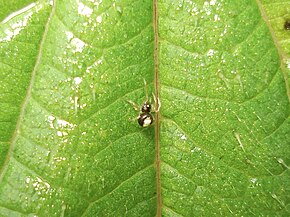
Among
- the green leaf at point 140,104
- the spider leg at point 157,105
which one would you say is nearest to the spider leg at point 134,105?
the green leaf at point 140,104

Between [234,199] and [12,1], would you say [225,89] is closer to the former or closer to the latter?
[234,199]

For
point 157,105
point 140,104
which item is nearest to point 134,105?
point 140,104

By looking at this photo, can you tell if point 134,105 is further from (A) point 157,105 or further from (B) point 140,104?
(A) point 157,105

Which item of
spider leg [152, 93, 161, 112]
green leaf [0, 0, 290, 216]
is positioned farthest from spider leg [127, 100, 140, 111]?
spider leg [152, 93, 161, 112]

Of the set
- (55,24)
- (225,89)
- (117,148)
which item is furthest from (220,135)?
(55,24)

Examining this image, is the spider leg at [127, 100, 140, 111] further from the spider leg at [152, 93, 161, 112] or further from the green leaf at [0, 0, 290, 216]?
the spider leg at [152, 93, 161, 112]

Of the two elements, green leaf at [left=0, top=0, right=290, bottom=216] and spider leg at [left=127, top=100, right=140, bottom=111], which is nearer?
green leaf at [left=0, top=0, right=290, bottom=216]

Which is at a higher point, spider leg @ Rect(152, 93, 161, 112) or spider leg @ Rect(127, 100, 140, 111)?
spider leg @ Rect(127, 100, 140, 111)

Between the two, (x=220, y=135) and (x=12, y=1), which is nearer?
(x=12, y=1)

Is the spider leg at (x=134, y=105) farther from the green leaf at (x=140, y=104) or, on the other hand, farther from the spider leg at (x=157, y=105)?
the spider leg at (x=157, y=105)
